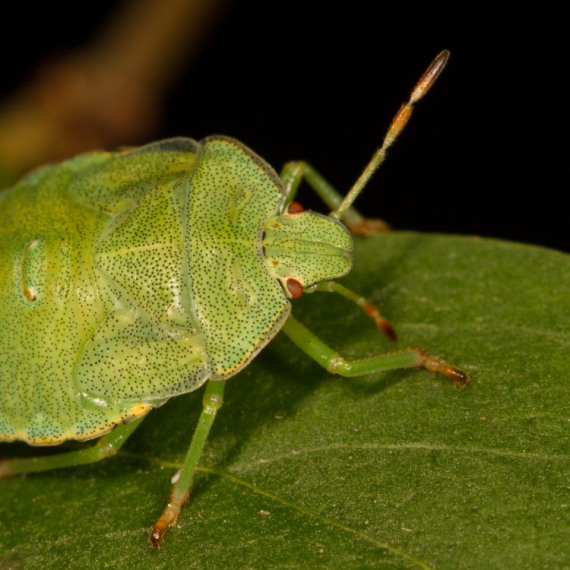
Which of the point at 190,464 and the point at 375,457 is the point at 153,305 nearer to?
the point at 190,464

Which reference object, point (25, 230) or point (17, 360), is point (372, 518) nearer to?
point (17, 360)

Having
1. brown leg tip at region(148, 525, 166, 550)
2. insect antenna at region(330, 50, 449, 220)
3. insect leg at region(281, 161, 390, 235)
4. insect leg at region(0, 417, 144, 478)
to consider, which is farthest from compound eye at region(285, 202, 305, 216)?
brown leg tip at region(148, 525, 166, 550)

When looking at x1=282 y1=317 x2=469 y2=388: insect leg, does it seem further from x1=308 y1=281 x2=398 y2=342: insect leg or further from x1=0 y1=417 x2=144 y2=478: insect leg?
x1=0 y1=417 x2=144 y2=478: insect leg

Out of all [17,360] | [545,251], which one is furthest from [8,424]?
[545,251]

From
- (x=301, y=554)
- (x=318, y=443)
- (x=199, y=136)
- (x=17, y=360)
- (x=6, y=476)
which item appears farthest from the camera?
(x=199, y=136)

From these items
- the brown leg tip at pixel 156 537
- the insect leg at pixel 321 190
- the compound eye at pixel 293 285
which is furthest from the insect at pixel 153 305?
the insect leg at pixel 321 190

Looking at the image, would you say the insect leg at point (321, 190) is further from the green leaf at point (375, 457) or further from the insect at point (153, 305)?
the insect at point (153, 305)
